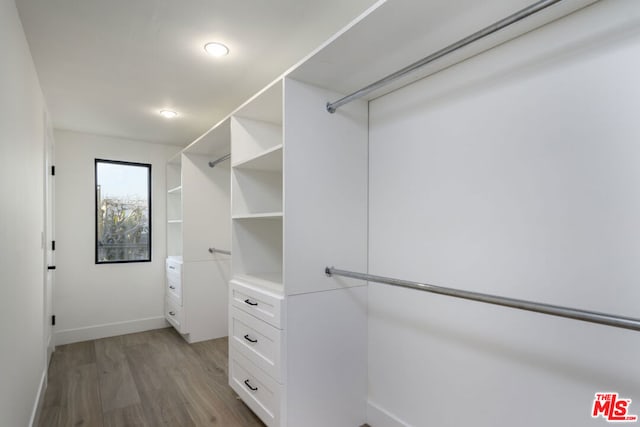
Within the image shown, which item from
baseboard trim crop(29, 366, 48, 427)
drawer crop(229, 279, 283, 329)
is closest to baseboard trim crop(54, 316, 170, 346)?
baseboard trim crop(29, 366, 48, 427)

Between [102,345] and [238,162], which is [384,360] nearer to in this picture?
[238,162]

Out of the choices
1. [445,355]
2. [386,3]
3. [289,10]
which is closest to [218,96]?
[289,10]

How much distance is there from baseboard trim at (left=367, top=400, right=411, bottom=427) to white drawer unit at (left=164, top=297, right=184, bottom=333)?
7.87 feet

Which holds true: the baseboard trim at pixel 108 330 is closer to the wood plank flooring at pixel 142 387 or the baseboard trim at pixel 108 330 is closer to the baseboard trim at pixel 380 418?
the wood plank flooring at pixel 142 387

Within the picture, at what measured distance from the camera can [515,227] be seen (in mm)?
1434

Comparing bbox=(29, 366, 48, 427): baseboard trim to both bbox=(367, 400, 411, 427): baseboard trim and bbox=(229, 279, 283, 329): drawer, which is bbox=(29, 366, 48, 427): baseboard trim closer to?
bbox=(229, 279, 283, 329): drawer

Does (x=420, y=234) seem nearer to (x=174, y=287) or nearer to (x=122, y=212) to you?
(x=174, y=287)

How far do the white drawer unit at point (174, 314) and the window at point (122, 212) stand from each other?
679 millimetres

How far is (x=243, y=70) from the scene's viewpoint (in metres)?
2.36

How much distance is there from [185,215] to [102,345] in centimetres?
172

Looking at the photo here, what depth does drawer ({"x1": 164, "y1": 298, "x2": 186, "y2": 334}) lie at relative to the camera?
11.9 ft

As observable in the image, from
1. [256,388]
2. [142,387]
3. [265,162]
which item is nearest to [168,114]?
[265,162]

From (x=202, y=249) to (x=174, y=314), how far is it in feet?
2.92

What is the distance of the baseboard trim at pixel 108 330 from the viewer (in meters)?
3.71
